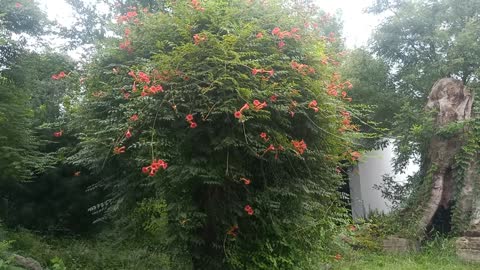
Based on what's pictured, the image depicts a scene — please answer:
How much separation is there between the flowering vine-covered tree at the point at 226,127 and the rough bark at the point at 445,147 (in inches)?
191

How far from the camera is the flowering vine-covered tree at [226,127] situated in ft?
9.98

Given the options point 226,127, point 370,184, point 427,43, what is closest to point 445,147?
point 427,43

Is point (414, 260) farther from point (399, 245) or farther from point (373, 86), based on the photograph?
point (373, 86)

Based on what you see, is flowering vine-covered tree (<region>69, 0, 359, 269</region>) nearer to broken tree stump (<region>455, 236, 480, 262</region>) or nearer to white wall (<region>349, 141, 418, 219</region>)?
broken tree stump (<region>455, 236, 480, 262</region>)

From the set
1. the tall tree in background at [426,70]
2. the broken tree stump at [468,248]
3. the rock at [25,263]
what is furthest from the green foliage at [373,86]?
the rock at [25,263]

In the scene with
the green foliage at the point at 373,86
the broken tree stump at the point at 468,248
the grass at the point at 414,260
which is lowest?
the grass at the point at 414,260

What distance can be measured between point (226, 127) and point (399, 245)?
Answer: 5.37m

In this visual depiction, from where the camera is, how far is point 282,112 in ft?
10.7

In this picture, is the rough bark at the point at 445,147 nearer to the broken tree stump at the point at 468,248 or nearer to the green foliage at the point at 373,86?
the broken tree stump at the point at 468,248

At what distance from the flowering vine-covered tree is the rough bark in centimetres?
486

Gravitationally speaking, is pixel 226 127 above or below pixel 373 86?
below

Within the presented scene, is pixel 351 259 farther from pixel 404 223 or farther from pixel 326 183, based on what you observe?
pixel 326 183

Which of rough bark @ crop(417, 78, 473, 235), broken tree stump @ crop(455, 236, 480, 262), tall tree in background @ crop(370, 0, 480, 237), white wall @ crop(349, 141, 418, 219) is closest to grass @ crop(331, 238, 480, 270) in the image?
broken tree stump @ crop(455, 236, 480, 262)

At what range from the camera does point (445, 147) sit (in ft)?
26.5
